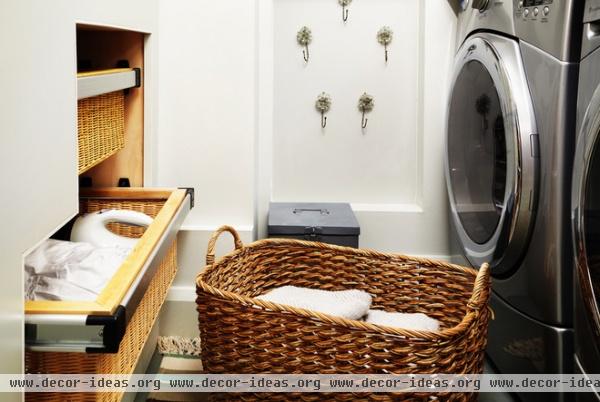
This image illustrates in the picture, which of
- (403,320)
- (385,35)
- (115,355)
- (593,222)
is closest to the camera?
(115,355)

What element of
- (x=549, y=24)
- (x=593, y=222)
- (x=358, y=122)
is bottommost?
(x=593, y=222)

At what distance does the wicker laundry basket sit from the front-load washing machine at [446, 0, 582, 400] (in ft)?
Result: 0.44

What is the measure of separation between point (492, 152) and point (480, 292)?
531 millimetres

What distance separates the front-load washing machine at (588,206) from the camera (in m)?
1.12

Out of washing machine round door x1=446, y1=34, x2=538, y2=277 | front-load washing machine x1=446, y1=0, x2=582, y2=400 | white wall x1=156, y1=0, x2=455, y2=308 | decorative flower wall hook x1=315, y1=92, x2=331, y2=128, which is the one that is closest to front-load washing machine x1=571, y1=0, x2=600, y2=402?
front-load washing machine x1=446, y1=0, x2=582, y2=400

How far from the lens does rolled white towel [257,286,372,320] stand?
→ 1430 mm

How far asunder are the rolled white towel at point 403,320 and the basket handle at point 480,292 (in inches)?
9.1

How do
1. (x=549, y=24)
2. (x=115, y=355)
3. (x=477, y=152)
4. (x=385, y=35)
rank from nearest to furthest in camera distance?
(x=115, y=355), (x=549, y=24), (x=477, y=152), (x=385, y=35)

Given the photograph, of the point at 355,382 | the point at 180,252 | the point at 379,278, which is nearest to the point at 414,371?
the point at 355,382

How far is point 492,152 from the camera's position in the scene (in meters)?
1.62

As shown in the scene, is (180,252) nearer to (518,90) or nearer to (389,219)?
(389,219)

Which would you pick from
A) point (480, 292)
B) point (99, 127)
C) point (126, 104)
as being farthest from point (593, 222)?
point (126, 104)

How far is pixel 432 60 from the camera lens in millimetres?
2191

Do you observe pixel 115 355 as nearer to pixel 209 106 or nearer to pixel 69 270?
pixel 69 270
